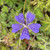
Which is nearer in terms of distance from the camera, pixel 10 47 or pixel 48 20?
pixel 48 20

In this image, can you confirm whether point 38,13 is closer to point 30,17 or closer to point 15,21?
point 30,17

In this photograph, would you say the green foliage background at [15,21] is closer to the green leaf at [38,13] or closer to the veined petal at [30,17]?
the green leaf at [38,13]

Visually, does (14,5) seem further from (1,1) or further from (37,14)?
(37,14)

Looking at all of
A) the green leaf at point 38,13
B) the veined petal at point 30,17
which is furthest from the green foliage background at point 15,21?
the veined petal at point 30,17

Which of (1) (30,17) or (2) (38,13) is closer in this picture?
(1) (30,17)

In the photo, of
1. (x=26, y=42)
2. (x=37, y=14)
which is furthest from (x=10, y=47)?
(x=37, y=14)

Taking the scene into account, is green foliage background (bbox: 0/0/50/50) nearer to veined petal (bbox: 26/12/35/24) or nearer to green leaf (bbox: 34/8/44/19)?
green leaf (bbox: 34/8/44/19)

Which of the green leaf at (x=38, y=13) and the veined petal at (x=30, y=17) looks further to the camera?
the green leaf at (x=38, y=13)

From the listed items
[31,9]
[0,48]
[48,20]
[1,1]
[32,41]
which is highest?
[1,1]

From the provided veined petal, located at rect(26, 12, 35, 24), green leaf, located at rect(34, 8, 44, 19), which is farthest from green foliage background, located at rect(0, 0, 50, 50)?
veined petal, located at rect(26, 12, 35, 24)

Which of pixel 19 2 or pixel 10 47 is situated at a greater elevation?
pixel 19 2

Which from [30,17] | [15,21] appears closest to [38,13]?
[30,17]
